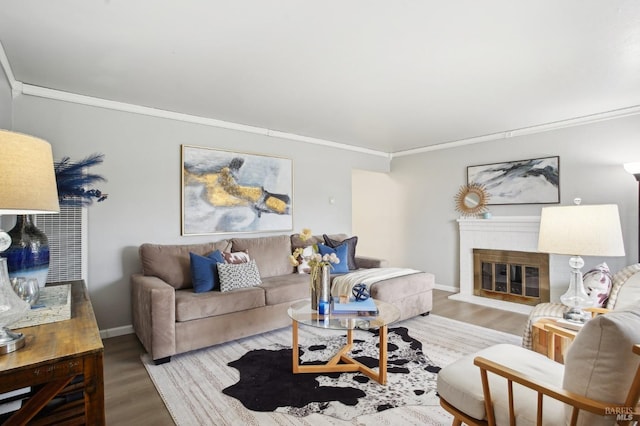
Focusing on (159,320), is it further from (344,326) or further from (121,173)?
(121,173)

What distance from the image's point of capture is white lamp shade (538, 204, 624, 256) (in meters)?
2.05

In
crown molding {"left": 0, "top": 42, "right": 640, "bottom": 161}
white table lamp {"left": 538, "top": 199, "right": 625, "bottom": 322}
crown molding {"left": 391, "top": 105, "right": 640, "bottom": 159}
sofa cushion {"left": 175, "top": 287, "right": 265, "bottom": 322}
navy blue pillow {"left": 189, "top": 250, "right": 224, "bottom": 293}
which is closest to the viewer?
white table lamp {"left": 538, "top": 199, "right": 625, "bottom": 322}

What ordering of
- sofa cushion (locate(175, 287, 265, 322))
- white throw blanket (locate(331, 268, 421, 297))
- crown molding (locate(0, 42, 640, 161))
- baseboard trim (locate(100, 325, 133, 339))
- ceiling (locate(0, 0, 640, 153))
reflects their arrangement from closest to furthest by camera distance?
ceiling (locate(0, 0, 640, 153)) < sofa cushion (locate(175, 287, 265, 322)) < crown molding (locate(0, 42, 640, 161)) < baseboard trim (locate(100, 325, 133, 339)) < white throw blanket (locate(331, 268, 421, 297))

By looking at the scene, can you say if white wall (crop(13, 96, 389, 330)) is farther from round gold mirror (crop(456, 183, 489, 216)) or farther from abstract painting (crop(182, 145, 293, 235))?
round gold mirror (crop(456, 183, 489, 216))

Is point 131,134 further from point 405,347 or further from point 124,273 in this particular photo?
point 405,347

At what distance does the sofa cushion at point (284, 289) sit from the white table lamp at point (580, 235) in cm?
226

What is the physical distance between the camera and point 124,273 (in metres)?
3.49

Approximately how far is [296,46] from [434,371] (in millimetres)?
2629

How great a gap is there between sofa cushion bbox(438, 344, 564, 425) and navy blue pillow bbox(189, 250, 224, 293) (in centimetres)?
232

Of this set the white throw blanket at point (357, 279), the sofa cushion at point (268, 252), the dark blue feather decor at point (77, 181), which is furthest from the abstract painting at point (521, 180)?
the dark blue feather decor at point (77, 181)

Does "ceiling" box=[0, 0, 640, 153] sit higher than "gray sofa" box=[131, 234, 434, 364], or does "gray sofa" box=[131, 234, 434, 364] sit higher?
"ceiling" box=[0, 0, 640, 153]

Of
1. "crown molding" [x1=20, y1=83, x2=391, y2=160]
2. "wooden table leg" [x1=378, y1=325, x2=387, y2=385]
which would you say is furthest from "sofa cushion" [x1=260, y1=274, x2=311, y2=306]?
"crown molding" [x1=20, y1=83, x2=391, y2=160]

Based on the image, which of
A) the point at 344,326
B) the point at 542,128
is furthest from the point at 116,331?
the point at 542,128

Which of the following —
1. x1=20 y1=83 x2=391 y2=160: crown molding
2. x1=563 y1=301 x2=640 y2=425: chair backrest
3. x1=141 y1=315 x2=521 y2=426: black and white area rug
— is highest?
x1=20 y1=83 x2=391 y2=160: crown molding
